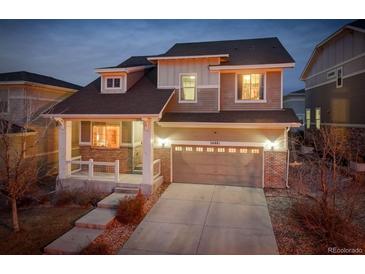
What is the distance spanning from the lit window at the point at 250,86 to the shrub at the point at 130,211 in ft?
22.0

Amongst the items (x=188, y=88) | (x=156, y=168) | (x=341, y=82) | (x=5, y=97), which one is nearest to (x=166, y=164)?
(x=156, y=168)

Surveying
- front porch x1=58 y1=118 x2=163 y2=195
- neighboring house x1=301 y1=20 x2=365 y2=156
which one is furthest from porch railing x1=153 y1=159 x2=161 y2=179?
neighboring house x1=301 y1=20 x2=365 y2=156

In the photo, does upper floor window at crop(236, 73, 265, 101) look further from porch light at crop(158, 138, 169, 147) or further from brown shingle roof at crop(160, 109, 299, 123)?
porch light at crop(158, 138, 169, 147)

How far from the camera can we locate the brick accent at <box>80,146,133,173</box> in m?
11.5

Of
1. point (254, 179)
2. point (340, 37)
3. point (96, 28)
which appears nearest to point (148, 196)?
point (254, 179)

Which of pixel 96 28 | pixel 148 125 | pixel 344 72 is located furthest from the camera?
pixel 344 72

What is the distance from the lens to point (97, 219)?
7.41 meters

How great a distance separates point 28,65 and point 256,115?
11.1 meters

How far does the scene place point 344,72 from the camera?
572 inches

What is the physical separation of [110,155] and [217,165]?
5032mm

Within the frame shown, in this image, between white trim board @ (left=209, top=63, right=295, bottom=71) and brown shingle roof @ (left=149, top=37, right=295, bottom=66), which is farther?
brown shingle roof @ (left=149, top=37, right=295, bottom=66)

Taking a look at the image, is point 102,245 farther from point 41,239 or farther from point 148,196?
point 148,196

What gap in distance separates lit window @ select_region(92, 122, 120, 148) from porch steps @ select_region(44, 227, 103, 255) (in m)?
5.25

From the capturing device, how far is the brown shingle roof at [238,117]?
33.0ft
